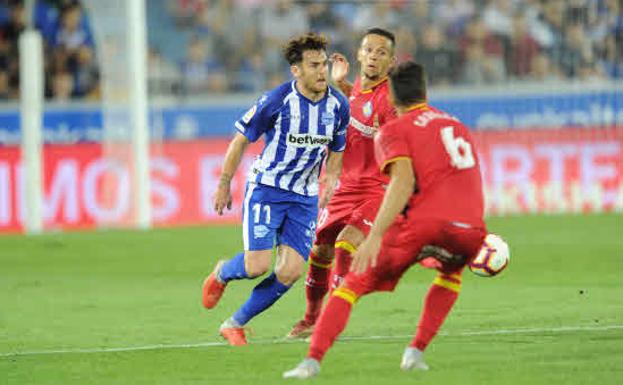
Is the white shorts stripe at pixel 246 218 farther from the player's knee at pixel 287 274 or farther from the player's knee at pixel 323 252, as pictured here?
the player's knee at pixel 323 252

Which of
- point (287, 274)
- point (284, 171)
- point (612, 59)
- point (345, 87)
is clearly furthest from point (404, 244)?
point (612, 59)

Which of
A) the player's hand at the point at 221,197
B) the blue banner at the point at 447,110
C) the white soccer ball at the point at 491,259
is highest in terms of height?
the player's hand at the point at 221,197

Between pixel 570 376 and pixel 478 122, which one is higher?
pixel 570 376

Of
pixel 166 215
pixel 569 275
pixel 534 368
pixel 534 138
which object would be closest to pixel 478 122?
pixel 534 138

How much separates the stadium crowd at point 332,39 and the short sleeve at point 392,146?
603 inches

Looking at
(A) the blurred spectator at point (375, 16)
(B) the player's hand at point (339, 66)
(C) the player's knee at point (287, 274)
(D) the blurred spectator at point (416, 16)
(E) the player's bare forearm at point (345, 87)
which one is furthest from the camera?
(D) the blurred spectator at point (416, 16)

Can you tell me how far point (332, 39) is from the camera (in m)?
24.3

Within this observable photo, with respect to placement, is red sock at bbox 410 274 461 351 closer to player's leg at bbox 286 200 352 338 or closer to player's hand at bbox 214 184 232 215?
player's hand at bbox 214 184 232 215

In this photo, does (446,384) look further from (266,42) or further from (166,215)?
(266,42)

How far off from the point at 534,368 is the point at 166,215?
47.2 ft

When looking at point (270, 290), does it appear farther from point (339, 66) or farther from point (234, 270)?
point (339, 66)

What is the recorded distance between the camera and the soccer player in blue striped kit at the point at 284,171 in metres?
10.4

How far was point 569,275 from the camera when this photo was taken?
50.1ft

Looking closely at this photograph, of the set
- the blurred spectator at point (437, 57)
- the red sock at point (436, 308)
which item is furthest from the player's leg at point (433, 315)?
the blurred spectator at point (437, 57)
